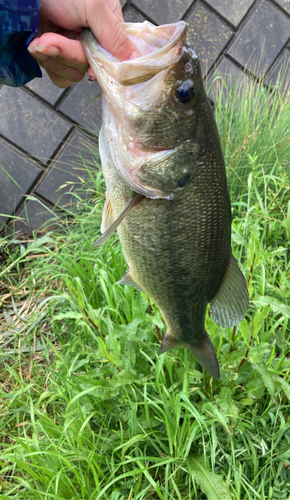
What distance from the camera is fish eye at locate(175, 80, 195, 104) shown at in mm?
738

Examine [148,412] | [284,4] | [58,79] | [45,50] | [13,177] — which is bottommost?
[13,177]

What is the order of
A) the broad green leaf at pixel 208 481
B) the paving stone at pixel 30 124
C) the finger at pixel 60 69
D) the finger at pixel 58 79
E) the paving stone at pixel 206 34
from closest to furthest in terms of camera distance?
the finger at pixel 60 69 < the finger at pixel 58 79 < the broad green leaf at pixel 208 481 < the paving stone at pixel 30 124 < the paving stone at pixel 206 34

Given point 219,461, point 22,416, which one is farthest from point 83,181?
point 219,461

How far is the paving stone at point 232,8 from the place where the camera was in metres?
2.44

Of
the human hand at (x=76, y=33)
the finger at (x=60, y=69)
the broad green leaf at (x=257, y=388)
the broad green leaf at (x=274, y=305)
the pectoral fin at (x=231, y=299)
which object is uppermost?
the human hand at (x=76, y=33)

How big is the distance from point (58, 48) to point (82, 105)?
1.67 meters

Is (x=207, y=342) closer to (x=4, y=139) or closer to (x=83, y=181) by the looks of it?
(x=83, y=181)

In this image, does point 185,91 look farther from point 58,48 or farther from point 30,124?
point 30,124

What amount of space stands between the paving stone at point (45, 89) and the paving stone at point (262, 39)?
124 cm

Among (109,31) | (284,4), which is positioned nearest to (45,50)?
(109,31)

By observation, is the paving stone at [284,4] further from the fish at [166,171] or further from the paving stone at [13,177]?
the fish at [166,171]

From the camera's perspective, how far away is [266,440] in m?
1.26

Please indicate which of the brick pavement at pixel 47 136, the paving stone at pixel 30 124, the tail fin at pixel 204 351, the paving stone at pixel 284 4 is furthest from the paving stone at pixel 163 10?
the tail fin at pixel 204 351

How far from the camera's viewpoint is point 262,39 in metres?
2.48
